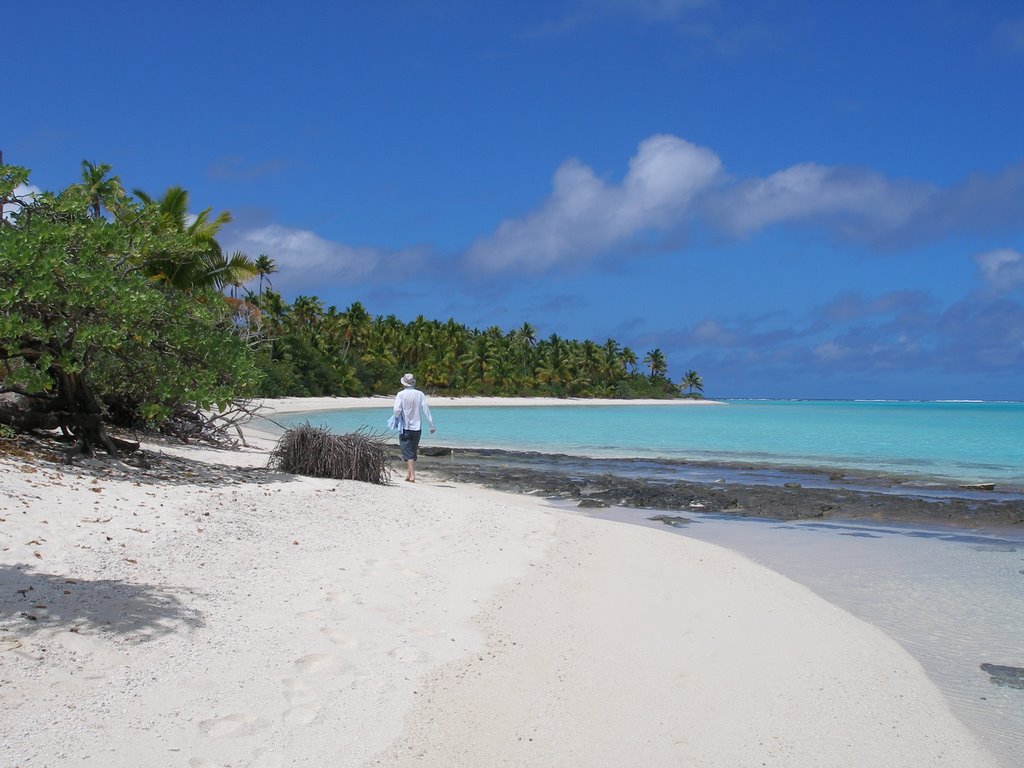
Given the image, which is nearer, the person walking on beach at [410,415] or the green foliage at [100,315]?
the green foliage at [100,315]

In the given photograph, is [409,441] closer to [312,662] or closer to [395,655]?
[395,655]

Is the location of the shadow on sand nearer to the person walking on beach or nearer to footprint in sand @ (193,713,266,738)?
footprint in sand @ (193,713,266,738)

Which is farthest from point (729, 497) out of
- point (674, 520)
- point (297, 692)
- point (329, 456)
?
point (297, 692)

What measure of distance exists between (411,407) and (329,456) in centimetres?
155

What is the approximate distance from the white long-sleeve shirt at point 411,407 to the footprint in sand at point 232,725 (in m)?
8.97

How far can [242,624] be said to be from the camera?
194 inches

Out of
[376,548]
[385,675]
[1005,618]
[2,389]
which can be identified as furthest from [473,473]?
[385,675]

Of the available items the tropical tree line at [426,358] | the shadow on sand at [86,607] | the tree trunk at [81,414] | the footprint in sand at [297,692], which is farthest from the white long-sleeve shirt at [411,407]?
the tropical tree line at [426,358]

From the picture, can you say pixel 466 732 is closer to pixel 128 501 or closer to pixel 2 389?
pixel 128 501

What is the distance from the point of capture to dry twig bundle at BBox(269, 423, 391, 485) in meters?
12.1

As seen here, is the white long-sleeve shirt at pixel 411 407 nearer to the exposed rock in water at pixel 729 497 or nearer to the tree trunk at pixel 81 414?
the exposed rock in water at pixel 729 497

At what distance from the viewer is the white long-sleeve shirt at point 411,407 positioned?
12789 millimetres

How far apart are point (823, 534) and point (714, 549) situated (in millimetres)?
2932

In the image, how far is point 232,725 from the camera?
3654 millimetres
